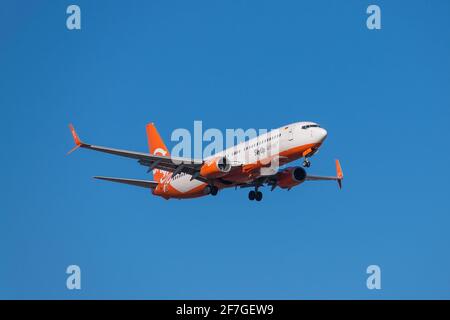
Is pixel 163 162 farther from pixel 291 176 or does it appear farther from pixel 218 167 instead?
pixel 291 176

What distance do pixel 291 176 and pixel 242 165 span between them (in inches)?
254

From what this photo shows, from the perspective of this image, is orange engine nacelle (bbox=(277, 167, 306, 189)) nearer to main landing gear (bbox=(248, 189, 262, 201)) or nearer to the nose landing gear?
main landing gear (bbox=(248, 189, 262, 201))

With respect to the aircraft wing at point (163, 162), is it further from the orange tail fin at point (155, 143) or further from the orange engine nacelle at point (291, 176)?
the orange tail fin at point (155, 143)

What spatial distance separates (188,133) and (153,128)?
1949cm

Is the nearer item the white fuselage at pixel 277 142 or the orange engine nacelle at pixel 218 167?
the white fuselage at pixel 277 142

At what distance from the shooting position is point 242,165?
8044 cm

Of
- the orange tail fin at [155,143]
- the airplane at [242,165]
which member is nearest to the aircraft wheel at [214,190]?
the airplane at [242,165]

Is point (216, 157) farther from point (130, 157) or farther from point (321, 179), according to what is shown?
point (321, 179)

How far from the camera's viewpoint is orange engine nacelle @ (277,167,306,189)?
278 feet

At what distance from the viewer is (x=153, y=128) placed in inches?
4045

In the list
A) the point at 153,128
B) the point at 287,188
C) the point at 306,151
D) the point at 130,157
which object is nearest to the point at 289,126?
the point at 306,151

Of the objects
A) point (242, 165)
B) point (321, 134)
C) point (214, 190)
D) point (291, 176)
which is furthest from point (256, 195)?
point (321, 134)

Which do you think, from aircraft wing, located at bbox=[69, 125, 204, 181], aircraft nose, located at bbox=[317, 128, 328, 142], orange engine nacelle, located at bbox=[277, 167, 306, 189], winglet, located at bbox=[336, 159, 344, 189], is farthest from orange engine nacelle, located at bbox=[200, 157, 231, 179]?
winglet, located at bbox=[336, 159, 344, 189]

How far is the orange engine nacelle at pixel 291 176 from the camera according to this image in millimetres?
84875
